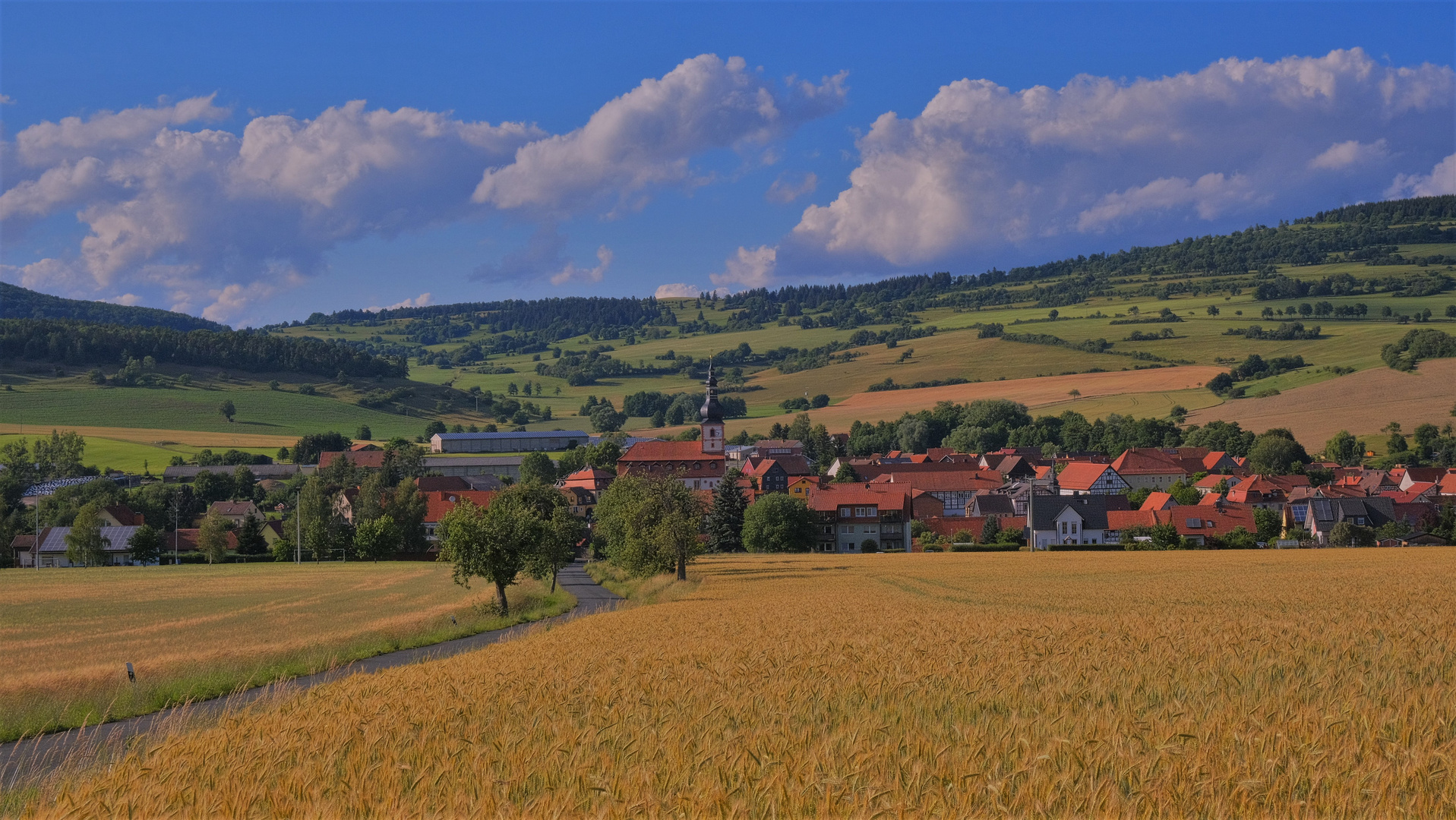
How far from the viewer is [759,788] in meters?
6.41

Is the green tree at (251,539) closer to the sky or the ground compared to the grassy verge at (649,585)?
closer to the ground

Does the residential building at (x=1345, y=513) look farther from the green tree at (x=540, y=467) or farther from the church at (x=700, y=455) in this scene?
the green tree at (x=540, y=467)

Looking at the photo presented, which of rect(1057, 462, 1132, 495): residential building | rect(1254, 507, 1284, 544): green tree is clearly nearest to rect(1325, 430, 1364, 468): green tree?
rect(1057, 462, 1132, 495): residential building

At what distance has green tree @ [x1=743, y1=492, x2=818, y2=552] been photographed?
3563 inches

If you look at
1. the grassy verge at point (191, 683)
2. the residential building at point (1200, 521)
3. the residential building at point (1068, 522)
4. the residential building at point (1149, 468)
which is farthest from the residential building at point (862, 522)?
the grassy verge at point (191, 683)

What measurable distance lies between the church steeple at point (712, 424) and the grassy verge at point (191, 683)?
11733cm

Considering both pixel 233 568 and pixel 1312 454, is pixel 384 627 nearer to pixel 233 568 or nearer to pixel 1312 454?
pixel 233 568

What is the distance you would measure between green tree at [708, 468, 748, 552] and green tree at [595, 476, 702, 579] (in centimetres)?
2973

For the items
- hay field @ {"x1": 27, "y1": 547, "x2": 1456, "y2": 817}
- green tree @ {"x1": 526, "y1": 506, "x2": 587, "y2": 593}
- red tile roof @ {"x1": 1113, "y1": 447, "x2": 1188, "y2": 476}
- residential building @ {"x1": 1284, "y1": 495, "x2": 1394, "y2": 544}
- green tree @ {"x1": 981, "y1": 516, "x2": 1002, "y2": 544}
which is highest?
hay field @ {"x1": 27, "y1": 547, "x2": 1456, "y2": 817}

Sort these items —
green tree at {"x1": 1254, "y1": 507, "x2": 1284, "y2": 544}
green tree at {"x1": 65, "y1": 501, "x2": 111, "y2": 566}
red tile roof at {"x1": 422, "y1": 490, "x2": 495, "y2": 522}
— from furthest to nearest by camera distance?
red tile roof at {"x1": 422, "y1": 490, "x2": 495, "y2": 522} < green tree at {"x1": 65, "y1": 501, "x2": 111, "y2": 566} < green tree at {"x1": 1254, "y1": 507, "x2": 1284, "y2": 544}

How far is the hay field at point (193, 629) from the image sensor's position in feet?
73.4

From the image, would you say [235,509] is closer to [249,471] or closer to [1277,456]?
[249,471]

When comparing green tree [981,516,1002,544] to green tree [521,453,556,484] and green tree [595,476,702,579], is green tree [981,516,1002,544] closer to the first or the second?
green tree [595,476,702,579]

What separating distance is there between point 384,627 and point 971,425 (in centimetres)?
15525
